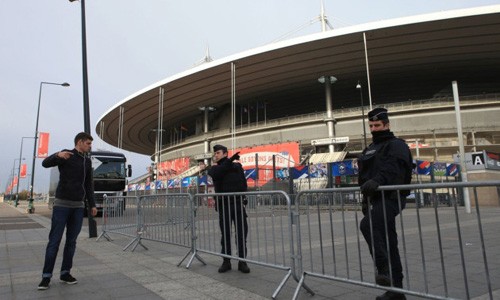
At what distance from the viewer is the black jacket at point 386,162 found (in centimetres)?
375

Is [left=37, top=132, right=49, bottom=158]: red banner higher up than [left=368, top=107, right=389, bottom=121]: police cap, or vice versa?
[left=37, top=132, right=49, bottom=158]: red banner

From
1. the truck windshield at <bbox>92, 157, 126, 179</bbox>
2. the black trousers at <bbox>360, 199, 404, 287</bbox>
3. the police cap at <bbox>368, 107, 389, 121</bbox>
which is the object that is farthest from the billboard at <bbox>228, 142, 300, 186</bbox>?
the black trousers at <bbox>360, 199, 404, 287</bbox>

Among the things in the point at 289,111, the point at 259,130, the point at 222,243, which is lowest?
the point at 222,243

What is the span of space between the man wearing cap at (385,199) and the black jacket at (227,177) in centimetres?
234

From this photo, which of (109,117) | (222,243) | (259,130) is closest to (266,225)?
(222,243)

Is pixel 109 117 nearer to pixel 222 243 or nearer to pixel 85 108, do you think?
pixel 85 108

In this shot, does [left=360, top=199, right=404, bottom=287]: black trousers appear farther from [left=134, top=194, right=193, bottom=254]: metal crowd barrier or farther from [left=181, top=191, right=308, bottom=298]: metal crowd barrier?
[left=134, top=194, right=193, bottom=254]: metal crowd barrier

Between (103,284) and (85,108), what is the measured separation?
7.99m

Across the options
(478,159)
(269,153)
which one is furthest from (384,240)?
(269,153)

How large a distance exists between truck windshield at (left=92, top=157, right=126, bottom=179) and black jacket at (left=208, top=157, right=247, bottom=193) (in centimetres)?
1678

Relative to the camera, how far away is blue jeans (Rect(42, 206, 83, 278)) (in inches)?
195

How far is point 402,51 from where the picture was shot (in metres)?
35.6

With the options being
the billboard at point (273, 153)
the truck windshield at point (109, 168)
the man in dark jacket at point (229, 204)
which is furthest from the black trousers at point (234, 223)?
the billboard at point (273, 153)

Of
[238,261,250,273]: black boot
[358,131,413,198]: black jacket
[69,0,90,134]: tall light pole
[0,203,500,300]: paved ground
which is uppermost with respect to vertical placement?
[69,0,90,134]: tall light pole
